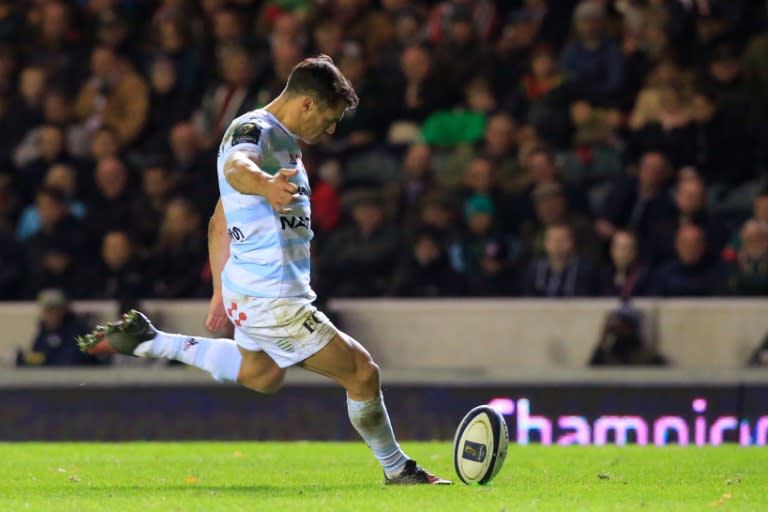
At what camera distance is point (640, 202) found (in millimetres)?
13992

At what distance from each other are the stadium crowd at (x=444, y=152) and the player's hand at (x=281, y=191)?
6.96 metres

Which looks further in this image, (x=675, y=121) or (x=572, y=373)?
(x=675, y=121)

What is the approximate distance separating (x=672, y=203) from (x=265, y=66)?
471 cm

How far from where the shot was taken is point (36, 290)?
15078mm

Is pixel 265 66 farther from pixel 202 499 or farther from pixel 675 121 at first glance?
pixel 202 499

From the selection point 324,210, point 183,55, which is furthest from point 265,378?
point 183,55

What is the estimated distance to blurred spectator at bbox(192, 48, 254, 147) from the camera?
1622cm

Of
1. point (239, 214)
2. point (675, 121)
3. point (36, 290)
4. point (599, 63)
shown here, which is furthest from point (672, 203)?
point (239, 214)

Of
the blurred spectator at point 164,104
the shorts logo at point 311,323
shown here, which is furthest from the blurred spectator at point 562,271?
the shorts logo at point 311,323

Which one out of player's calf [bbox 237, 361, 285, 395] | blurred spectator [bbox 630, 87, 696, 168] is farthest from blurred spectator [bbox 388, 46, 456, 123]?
player's calf [bbox 237, 361, 285, 395]

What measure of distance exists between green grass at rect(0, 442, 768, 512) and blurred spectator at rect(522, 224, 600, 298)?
2534mm

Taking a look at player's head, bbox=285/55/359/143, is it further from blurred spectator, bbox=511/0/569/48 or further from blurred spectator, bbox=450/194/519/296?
blurred spectator, bbox=511/0/569/48

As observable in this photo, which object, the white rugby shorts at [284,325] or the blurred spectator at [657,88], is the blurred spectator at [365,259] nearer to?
the blurred spectator at [657,88]

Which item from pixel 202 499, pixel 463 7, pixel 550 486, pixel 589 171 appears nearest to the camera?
pixel 202 499
